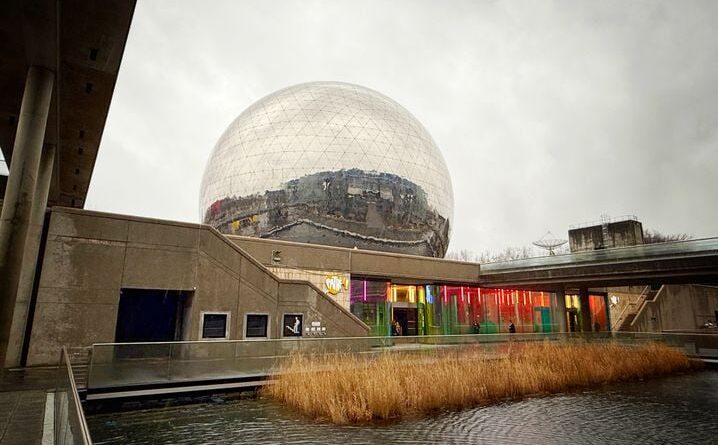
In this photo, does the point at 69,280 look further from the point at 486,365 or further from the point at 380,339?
the point at 486,365

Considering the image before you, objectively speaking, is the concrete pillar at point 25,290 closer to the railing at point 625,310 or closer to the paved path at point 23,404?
the paved path at point 23,404

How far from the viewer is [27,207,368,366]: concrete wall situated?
13.5 metres

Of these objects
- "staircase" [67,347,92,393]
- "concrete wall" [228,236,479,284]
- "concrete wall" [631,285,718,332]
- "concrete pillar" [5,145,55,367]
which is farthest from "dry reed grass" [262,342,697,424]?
"concrete wall" [631,285,718,332]

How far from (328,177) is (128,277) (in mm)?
13372

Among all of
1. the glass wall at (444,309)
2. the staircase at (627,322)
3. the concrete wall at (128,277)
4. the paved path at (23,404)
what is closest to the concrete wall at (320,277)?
the glass wall at (444,309)

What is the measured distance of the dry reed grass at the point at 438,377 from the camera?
9.70m

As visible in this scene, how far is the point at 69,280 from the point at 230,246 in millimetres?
5213

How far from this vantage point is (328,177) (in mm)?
25719

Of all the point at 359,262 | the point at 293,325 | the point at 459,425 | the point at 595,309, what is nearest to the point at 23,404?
the point at 459,425

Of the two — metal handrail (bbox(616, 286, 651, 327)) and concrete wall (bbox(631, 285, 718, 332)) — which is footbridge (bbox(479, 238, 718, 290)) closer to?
concrete wall (bbox(631, 285, 718, 332))

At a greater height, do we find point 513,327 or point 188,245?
point 188,245

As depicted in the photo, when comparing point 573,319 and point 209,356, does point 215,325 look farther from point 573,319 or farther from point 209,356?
point 573,319

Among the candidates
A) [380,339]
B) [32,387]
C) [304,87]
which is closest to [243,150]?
[304,87]

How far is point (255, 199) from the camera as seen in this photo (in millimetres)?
26297
